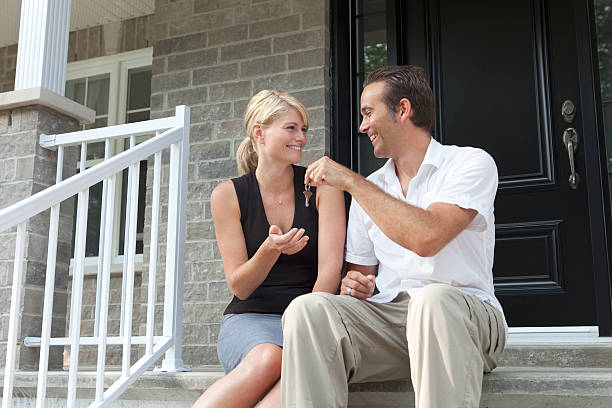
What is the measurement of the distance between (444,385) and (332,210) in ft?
2.76

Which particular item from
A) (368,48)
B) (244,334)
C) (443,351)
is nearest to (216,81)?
(368,48)

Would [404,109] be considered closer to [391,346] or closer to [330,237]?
[330,237]

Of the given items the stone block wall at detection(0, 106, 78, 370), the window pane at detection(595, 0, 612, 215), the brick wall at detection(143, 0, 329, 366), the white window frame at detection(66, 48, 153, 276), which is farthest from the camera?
the white window frame at detection(66, 48, 153, 276)

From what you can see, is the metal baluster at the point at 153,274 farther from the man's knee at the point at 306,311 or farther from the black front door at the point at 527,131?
the black front door at the point at 527,131

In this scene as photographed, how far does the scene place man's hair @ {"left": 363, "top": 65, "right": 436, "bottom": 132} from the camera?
2.22 meters

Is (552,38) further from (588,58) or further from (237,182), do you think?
(237,182)

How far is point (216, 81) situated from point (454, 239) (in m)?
2.47

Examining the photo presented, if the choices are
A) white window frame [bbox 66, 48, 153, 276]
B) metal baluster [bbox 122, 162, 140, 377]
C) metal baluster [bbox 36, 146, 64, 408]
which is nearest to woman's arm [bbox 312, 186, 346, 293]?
metal baluster [bbox 122, 162, 140, 377]

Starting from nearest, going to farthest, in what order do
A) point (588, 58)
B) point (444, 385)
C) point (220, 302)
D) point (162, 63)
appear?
point (444, 385)
point (588, 58)
point (220, 302)
point (162, 63)

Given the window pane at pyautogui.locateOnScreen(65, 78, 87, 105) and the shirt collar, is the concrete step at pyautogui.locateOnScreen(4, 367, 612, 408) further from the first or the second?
the window pane at pyautogui.locateOnScreen(65, 78, 87, 105)

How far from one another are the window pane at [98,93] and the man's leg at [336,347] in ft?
13.9

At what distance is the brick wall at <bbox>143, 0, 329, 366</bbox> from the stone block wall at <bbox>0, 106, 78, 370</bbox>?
930 mm

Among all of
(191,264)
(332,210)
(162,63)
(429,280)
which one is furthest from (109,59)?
(429,280)

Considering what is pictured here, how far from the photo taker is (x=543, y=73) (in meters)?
3.48
